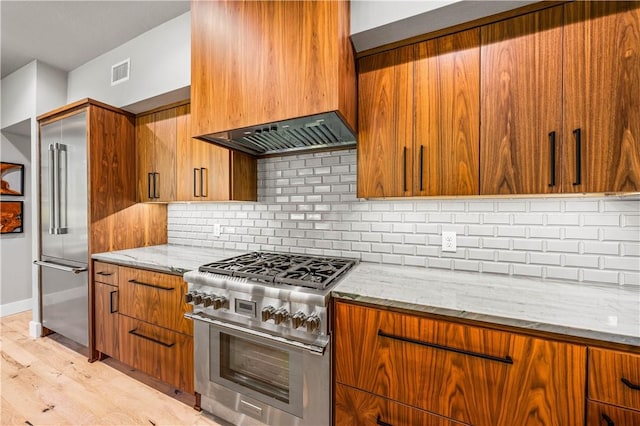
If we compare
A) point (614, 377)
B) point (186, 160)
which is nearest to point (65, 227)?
point (186, 160)

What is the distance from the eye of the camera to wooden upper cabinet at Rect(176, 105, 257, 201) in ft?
6.86

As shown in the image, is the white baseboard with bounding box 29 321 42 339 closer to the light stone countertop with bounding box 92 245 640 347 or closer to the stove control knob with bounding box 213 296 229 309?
the light stone countertop with bounding box 92 245 640 347

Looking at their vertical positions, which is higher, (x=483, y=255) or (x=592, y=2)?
(x=592, y=2)

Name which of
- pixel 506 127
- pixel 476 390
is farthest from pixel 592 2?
pixel 476 390

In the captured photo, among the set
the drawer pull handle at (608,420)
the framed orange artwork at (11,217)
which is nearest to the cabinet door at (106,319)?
the framed orange artwork at (11,217)

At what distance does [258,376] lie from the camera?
155cm

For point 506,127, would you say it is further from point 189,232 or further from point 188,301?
point 189,232

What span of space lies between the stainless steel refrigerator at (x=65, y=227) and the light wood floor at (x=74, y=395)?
0.24 meters

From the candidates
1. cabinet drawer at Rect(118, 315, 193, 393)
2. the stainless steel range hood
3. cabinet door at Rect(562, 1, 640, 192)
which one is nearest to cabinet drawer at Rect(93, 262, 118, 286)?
cabinet drawer at Rect(118, 315, 193, 393)

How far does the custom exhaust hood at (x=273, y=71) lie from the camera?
1388 millimetres

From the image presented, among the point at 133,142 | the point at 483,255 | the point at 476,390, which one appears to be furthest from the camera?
the point at 133,142

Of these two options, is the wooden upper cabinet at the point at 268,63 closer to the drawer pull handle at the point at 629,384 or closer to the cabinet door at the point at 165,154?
the cabinet door at the point at 165,154

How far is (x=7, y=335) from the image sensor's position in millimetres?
2822

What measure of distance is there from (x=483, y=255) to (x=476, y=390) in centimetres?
79
